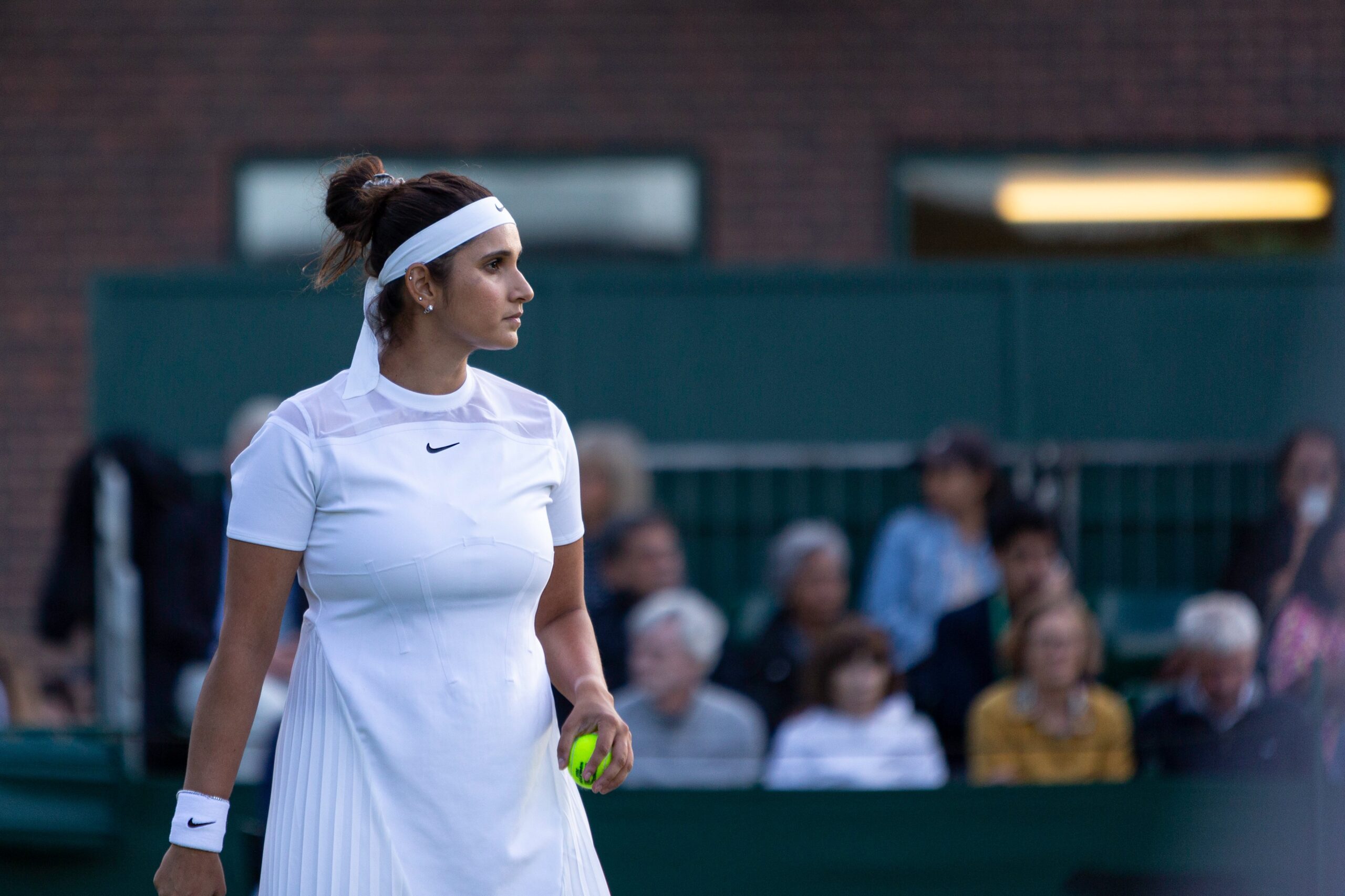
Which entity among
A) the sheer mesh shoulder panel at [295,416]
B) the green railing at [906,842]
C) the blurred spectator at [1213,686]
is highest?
the sheer mesh shoulder panel at [295,416]

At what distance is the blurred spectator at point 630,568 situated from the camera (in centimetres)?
572

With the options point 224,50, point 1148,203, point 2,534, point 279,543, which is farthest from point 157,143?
point 279,543

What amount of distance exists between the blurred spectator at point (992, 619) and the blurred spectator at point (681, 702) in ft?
2.21

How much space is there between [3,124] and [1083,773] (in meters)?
6.33

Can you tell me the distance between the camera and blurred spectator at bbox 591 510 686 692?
18.8 feet

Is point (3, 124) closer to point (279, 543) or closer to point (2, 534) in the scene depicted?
point (2, 534)

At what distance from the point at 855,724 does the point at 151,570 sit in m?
2.72

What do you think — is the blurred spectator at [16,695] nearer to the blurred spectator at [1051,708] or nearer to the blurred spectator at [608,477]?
the blurred spectator at [608,477]

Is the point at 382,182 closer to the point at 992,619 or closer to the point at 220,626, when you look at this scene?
the point at 220,626

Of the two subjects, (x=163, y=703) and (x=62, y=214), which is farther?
(x=62, y=214)

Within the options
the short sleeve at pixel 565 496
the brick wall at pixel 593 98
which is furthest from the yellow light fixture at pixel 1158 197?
the short sleeve at pixel 565 496

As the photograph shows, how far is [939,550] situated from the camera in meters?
6.27

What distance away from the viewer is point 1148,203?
8422 millimetres

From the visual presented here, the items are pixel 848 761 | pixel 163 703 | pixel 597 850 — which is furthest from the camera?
pixel 163 703
